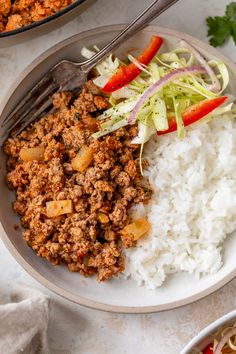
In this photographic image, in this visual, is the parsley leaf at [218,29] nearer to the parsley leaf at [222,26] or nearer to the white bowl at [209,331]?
the parsley leaf at [222,26]

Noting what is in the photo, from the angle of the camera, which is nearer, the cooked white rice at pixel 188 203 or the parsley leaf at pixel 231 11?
the cooked white rice at pixel 188 203

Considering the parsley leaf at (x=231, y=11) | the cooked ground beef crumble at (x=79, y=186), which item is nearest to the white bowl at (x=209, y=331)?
the cooked ground beef crumble at (x=79, y=186)

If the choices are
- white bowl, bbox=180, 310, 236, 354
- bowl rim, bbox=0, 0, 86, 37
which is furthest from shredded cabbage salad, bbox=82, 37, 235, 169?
white bowl, bbox=180, 310, 236, 354

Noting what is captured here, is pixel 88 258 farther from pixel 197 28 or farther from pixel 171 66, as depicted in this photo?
pixel 197 28

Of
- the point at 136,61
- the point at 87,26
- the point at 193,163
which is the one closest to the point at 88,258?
the point at 193,163

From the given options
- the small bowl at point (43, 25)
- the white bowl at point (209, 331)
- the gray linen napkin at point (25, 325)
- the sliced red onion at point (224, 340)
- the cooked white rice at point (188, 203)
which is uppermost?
the small bowl at point (43, 25)

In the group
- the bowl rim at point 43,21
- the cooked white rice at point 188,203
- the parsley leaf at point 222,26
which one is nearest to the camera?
the bowl rim at point 43,21
